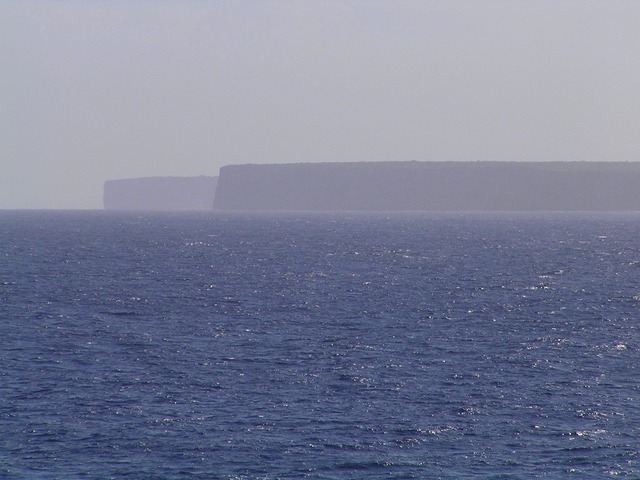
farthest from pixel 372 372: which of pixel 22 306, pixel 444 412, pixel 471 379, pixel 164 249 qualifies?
pixel 164 249

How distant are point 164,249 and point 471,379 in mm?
103960

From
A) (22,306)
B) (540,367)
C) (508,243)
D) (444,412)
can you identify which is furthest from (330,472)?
(508,243)

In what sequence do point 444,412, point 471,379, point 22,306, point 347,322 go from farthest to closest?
1. point 22,306
2. point 347,322
3. point 471,379
4. point 444,412

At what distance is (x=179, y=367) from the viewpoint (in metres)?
54.0

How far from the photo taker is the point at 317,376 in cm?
5172

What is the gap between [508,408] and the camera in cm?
4556

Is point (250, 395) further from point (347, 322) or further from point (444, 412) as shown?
point (347, 322)

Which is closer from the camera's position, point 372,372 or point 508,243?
point 372,372

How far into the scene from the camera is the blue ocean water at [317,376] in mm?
38219

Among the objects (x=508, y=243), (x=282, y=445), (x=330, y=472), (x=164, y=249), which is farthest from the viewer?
(x=508, y=243)

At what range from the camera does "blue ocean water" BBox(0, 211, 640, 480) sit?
125 feet

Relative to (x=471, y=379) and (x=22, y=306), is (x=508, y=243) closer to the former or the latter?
(x=22, y=306)

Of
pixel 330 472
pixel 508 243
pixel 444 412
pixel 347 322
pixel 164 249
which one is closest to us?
pixel 330 472

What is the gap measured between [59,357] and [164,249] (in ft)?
312
